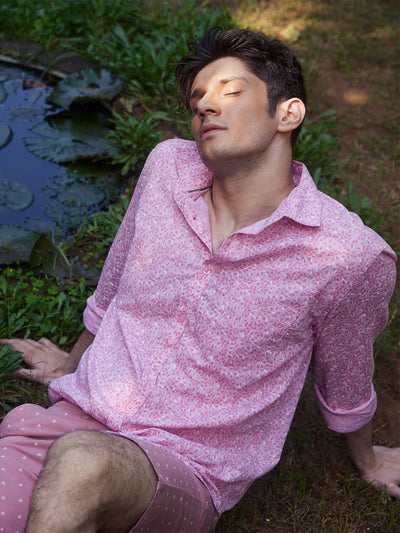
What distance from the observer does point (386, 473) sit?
7.29 feet

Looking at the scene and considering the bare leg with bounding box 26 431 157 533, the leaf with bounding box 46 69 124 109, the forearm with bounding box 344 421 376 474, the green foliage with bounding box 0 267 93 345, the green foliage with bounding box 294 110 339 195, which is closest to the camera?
the bare leg with bounding box 26 431 157 533

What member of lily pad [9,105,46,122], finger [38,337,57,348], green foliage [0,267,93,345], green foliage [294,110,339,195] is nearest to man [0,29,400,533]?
finger [38,337,57,348]

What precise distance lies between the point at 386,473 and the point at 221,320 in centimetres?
96

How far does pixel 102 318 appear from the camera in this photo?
214 centimetres

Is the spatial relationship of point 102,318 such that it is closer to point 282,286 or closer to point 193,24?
point 282,286

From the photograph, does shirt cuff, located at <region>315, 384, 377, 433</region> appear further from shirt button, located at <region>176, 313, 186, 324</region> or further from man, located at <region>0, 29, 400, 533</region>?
shirt button, located at <region>176, 313, 186, 324</region>

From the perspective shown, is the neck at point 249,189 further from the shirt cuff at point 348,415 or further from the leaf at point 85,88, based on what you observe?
the leaf at point 85,88

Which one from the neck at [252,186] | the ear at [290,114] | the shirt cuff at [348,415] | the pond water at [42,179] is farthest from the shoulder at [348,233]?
the pond water at [42,179]

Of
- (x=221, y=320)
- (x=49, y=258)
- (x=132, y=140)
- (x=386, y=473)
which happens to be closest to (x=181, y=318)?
(x=221, y=320)

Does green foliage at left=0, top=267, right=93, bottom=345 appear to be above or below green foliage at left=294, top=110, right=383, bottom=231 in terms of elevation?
below

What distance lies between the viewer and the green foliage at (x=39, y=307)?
2578mm

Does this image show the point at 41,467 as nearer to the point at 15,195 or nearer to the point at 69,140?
the point at 15,195

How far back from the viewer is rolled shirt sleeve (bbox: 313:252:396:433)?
5.56ft

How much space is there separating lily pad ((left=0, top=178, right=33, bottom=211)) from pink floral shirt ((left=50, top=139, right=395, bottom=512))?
4.68 feet
